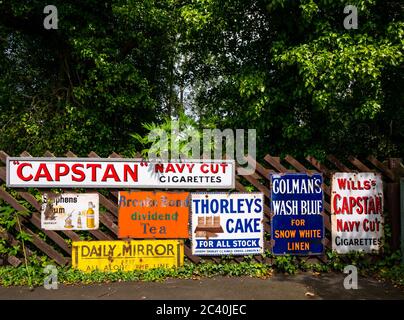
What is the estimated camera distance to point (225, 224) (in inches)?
243

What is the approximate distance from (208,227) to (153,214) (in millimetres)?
922

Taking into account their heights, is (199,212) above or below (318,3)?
below

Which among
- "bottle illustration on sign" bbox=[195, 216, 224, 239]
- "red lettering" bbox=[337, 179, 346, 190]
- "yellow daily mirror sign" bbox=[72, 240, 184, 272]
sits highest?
"red lettering" bbox=[337, 179, 346, 190]

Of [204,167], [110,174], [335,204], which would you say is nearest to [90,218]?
[110,174]

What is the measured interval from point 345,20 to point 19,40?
10.3 m

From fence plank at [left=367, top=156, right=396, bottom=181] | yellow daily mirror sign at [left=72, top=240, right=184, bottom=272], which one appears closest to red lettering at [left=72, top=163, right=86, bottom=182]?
yellow daily mirror sign at [left=72, top=240, right=184, bottom=272]

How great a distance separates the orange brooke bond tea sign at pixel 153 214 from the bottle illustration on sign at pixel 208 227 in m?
0.21

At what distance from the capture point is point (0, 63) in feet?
40.0

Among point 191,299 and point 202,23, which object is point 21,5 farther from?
point 191,299

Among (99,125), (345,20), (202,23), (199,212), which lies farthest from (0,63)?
(345,20)

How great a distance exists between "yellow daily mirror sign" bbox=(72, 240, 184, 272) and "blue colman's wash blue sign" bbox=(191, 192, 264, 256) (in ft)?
1.70

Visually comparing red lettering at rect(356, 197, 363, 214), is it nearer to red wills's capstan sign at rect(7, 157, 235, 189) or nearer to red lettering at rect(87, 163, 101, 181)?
red wills's capstan sign at rect(7, 157, 235, 189)

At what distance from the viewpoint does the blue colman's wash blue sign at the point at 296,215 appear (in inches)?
246

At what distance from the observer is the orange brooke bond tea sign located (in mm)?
6066
